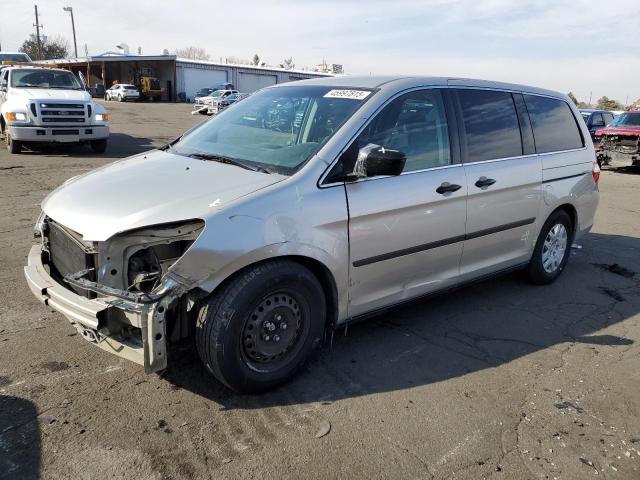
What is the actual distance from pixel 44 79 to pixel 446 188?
12870mm

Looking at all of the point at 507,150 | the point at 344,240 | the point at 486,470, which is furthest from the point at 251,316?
the point at 507,150

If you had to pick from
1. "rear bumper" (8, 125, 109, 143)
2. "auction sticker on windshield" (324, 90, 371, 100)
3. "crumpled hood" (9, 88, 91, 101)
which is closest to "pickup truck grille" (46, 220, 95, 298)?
"auction sticker on windshield" (324, 90, 371, 100)

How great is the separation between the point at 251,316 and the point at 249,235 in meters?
0.49

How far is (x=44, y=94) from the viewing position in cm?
1274

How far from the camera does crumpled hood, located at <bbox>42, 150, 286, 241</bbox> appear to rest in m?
2.90

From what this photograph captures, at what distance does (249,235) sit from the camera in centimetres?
295

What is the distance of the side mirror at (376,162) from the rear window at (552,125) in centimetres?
223

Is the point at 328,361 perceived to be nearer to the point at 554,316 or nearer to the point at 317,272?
the point at 317,272

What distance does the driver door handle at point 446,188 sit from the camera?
12.8 ft

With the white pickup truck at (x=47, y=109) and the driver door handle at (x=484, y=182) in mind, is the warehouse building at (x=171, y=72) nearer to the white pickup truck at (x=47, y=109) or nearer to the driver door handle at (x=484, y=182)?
the white pickup truck at (x=47, y=109)

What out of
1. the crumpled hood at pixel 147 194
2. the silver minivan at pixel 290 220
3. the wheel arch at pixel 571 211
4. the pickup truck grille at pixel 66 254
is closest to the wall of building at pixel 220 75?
the wheel arch at pixel 571 211

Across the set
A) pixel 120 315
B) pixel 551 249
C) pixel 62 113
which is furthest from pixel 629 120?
pixel 120 315

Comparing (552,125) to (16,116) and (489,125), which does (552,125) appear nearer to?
(489,125)

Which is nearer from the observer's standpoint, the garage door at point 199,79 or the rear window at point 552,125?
the rear window at point 552,125
